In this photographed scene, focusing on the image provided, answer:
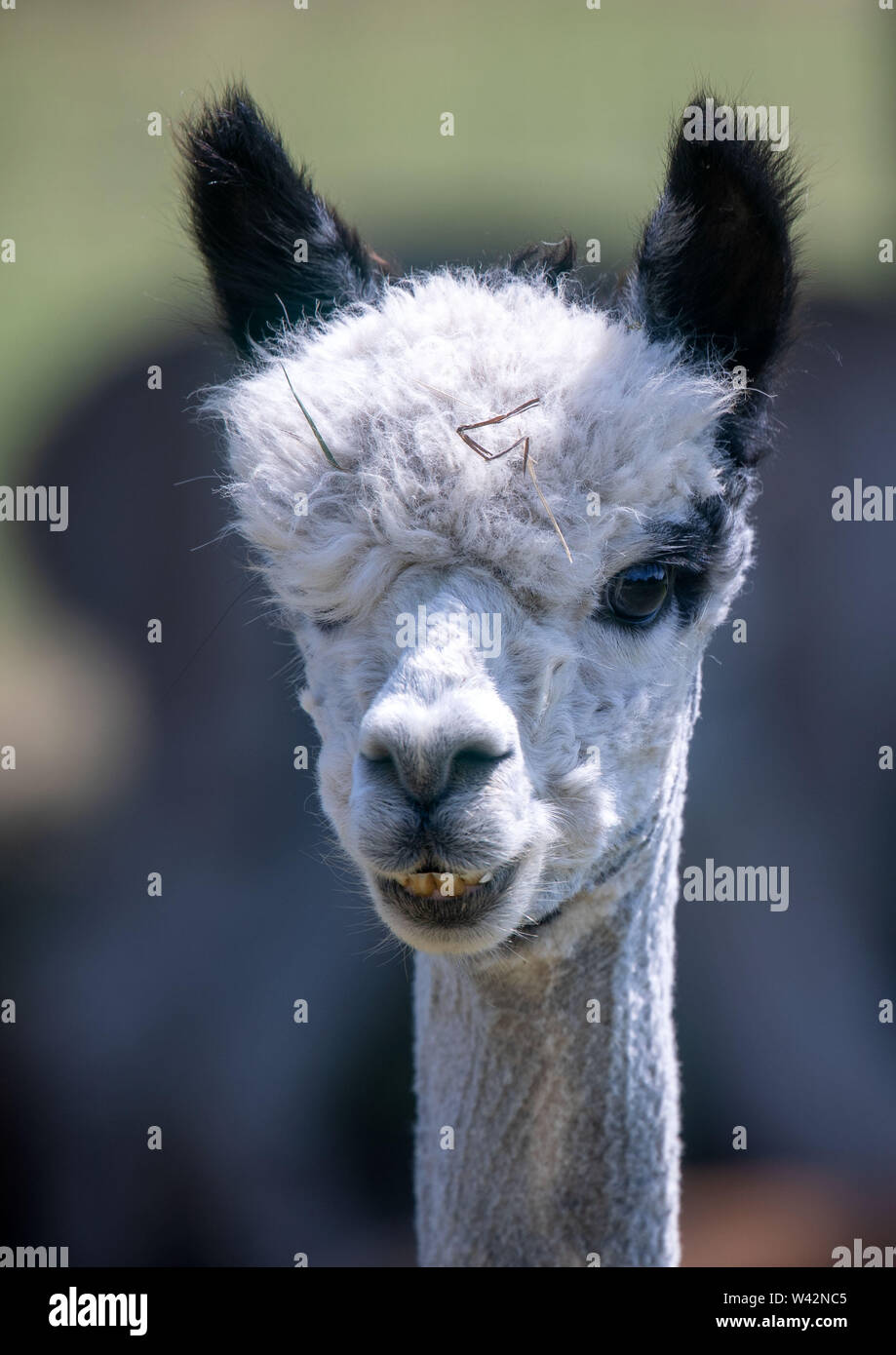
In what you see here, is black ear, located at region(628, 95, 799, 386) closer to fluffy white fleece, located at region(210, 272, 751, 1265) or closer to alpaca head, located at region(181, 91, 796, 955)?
alpaca head, located at region(181, 91, 796, 955)

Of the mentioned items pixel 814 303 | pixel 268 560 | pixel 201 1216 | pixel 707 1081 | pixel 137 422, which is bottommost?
pixel 201 1216

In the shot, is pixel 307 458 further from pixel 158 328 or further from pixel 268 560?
pixel 158 328

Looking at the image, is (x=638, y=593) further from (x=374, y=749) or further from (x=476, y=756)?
(x=374, y=749)

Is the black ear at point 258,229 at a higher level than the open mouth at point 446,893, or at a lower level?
higher

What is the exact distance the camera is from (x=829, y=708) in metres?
6.65

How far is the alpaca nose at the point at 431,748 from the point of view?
5.73 ft

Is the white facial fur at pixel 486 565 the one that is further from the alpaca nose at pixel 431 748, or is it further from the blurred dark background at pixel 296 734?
the blurred dark background at pixel 296 734

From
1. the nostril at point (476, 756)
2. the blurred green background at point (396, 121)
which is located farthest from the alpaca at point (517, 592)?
the blurred green background at point (396, 121)

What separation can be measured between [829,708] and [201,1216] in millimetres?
4395

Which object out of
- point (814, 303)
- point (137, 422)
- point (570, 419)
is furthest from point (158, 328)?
point (570, 419)

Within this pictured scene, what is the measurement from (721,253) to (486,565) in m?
0.91

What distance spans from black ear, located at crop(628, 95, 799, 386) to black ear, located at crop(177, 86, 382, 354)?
27.0 inches

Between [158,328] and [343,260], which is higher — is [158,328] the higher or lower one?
the higher one

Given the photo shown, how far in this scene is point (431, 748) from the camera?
1.74 m
